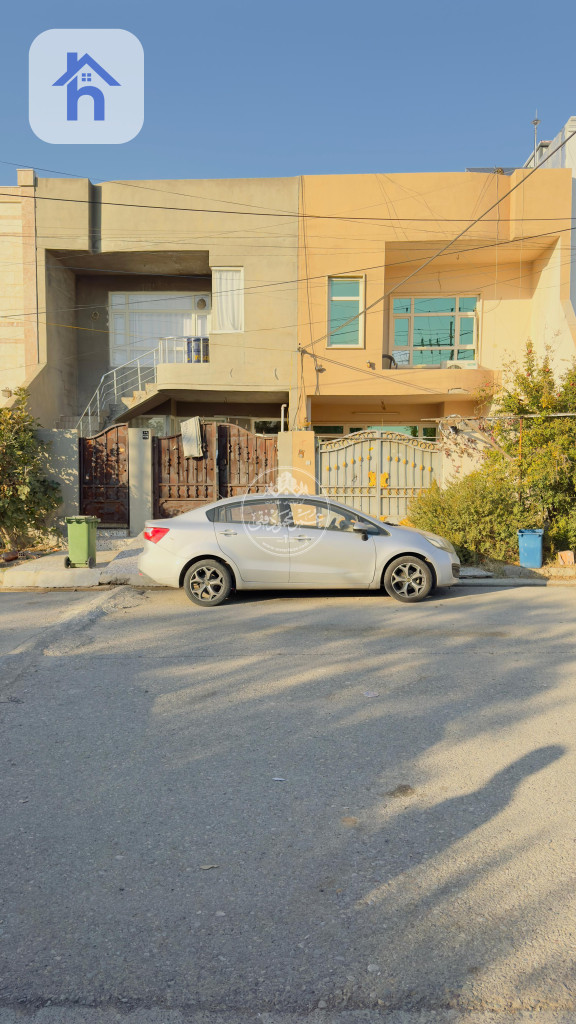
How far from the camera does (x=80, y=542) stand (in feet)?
40.3

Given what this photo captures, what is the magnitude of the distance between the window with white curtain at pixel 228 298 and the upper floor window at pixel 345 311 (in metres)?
2.52

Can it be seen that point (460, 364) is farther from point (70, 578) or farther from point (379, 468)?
point (70, 578)

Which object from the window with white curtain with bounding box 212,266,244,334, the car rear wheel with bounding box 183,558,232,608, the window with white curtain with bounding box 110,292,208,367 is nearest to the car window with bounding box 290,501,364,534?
the car rear wheel with bounding box 183,558,232,608

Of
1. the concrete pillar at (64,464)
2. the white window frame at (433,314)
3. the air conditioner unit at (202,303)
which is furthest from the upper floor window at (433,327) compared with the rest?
the concrete pillar at (64,464)

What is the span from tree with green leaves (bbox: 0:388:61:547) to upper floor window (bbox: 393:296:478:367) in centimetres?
1173

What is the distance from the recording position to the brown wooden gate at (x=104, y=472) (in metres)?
16.2

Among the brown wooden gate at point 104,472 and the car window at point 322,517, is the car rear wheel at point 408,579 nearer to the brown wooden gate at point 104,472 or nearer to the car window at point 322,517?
the car window at point 322,517

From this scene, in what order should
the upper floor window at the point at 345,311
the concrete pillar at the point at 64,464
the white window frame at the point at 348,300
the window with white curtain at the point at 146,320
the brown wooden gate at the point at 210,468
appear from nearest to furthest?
the concrete pillar at the point at 64,464 → the brown wooden gate at the point at 210,468 → the white window frame at the point at 348,300 → the upper floor window at the point at 345,311 → the window with white curtain at the point at 146,320

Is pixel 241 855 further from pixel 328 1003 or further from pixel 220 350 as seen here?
pixel 220 350

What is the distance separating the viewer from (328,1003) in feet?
8.25

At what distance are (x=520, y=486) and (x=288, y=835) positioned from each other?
10566 millimetres

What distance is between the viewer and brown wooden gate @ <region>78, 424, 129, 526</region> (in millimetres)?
16250

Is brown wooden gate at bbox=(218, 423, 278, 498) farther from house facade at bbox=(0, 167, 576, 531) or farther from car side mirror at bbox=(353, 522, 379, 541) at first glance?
car side mirror at bbox=(353, 522, 379, 541)

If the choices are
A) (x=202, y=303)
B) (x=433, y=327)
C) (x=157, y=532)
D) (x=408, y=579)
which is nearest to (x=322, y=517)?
(x=408, y=579)
